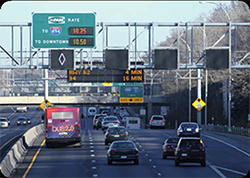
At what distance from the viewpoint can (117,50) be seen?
3862 cm

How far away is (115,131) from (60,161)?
1083 cm

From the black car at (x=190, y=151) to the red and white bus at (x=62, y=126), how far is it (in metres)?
13.7

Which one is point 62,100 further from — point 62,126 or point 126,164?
point 126,164

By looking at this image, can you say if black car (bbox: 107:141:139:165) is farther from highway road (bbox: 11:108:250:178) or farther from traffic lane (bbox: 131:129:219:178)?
traffic lane (bbox: 131:129:219:178)

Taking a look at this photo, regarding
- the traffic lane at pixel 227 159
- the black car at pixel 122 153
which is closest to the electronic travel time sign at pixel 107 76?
the traffic lane at pixel 227 159

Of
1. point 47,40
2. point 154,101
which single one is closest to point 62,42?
point 47,40

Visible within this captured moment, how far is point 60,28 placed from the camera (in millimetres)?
38781

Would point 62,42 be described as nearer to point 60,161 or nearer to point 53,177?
point 60,161

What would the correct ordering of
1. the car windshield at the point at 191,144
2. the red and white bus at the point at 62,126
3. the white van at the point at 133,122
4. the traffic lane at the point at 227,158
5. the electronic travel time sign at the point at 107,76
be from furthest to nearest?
1. the white van at the point at 133,122
2. the electronic travel time sign at the point at 107,76
3. the red and white bus at the point at 62,126
4. the traffic lane at the point at 227,158
5. the car windshield at the point at 191,144

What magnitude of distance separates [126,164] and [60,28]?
10732 mm

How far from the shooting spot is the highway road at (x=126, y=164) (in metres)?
27.1

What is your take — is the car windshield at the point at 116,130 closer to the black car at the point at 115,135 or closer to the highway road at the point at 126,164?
the black car at the point at 115,135

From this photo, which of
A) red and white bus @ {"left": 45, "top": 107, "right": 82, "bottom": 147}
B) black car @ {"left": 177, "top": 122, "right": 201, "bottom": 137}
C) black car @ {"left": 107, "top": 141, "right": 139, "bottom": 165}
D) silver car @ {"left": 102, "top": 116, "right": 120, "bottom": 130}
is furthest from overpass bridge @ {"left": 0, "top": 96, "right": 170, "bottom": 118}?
black car @ {"left": 107, "top": 141, "right": 139, "bottom": 165}

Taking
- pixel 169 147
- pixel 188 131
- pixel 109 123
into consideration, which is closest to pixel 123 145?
pixel 169 147
